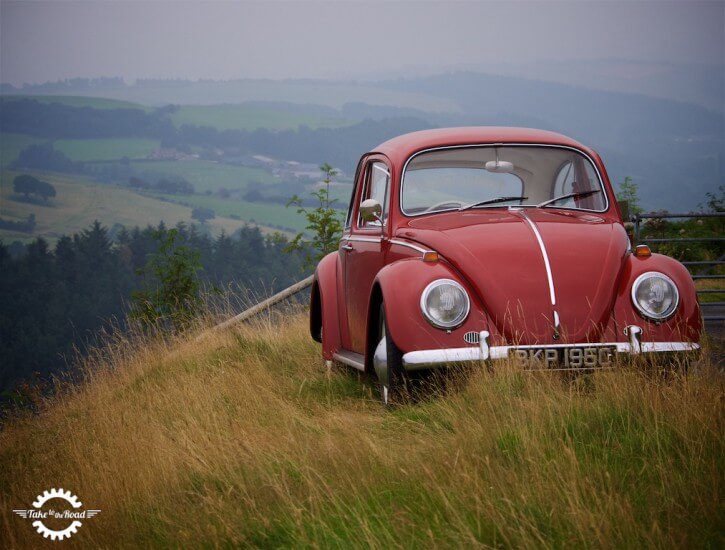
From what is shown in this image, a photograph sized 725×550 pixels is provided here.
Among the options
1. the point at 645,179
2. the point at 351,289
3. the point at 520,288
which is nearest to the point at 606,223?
the point at 520,288

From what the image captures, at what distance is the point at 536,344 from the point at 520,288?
382 mm

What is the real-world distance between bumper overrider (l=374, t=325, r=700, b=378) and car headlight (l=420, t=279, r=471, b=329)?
173mm

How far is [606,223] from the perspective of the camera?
6676 millimetres

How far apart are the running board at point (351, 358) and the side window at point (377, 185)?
1057mm

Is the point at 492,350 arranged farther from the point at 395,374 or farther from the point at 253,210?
the point at 253,210

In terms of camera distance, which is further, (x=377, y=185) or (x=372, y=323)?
(x=377, y=185)

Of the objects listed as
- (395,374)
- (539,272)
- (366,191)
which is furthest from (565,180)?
(395,374)

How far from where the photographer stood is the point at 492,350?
5.59 m

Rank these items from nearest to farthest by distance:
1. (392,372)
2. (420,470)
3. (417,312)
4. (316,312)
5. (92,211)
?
(420,470), (417,312), (392,372), (316,312), (92,211)

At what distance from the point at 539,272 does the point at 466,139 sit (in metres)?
1.83

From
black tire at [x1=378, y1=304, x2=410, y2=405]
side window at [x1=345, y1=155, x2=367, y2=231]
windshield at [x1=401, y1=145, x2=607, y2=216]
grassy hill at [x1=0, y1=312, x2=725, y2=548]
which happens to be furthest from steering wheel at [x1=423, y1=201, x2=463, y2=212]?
black tire at [x1=378, y1=304, x2=410, y2=405]

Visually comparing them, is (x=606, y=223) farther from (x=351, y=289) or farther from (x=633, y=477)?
(x=633, y=477)

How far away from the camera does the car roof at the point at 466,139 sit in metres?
7.32

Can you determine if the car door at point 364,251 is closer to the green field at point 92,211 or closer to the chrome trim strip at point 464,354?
the chrome trim strip at point 464,354
